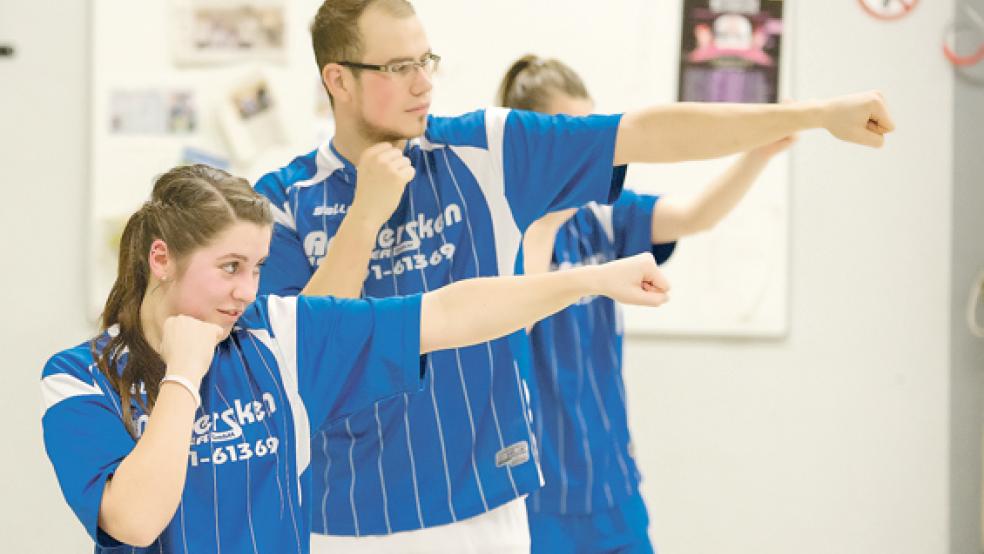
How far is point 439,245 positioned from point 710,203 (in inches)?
30.5

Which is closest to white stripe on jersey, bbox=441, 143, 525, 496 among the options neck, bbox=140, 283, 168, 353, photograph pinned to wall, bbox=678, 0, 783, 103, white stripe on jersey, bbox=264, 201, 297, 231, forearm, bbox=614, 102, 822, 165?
forearm, bbox=614, 102, 822, 165

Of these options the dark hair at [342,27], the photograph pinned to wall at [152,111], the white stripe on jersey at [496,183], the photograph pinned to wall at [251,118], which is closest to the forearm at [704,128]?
the white stripe on jersey at [496,183]

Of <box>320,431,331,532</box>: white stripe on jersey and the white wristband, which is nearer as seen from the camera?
the white wristband

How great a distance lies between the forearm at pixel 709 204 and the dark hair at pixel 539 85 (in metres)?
0.32

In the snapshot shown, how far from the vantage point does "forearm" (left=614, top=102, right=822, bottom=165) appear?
183 cm

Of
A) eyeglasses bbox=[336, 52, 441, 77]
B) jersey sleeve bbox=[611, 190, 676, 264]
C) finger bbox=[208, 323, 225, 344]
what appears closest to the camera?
finger bbox=[208, 323, 225, 344]

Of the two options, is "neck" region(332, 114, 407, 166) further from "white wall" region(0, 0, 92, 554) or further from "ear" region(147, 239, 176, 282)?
"white wall" region(0, 0, 92, 554)

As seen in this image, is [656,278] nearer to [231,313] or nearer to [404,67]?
[231,313]

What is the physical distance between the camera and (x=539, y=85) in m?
2.55

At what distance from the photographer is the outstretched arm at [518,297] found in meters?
1.54

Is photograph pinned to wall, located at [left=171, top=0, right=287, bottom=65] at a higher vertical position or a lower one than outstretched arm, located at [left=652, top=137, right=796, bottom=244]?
higher

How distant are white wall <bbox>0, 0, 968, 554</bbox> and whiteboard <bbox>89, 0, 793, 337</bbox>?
71 millimetres

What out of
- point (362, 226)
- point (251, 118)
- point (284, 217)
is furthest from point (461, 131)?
point (251, 118)

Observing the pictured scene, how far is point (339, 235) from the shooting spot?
1919 millimetres
